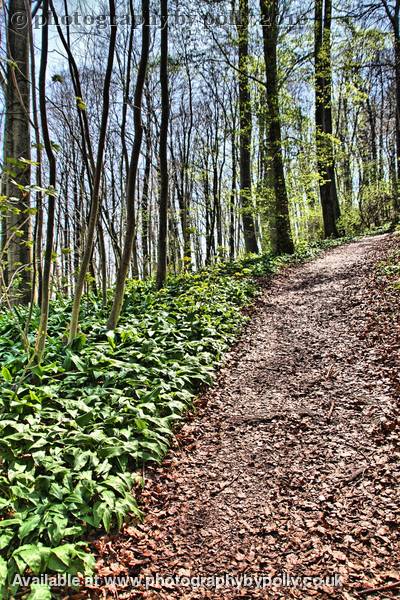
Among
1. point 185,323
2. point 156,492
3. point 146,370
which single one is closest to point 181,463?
point 156,492

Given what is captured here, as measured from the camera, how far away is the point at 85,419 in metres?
3.49

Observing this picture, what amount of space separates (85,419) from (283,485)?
183cm

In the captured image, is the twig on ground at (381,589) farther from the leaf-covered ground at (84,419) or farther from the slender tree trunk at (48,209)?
the slender tree trunk at (48,209)

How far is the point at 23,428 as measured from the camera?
3.22 m

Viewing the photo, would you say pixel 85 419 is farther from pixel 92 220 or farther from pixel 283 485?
pixel 92 220

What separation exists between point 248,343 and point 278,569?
399 centimetres

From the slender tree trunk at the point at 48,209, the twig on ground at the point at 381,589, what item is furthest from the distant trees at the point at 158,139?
the twig on ground at the point at 381,589

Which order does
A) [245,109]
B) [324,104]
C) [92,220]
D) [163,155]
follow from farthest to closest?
[324,104]
[245,109]
[163,155]
[92,220]

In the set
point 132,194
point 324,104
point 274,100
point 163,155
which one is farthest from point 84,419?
point 324,104

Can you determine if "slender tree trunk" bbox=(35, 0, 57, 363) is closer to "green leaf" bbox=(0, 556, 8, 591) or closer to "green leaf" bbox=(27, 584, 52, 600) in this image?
"green leaf" bbox=(0, 556, 8, 591)

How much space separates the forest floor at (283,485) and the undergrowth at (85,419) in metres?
0.24

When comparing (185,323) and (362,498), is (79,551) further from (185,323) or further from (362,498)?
(185,323)

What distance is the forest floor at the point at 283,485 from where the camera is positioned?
7.93ft

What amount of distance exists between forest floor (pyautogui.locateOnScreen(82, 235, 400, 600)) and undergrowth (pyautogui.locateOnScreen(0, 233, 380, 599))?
0.24m
